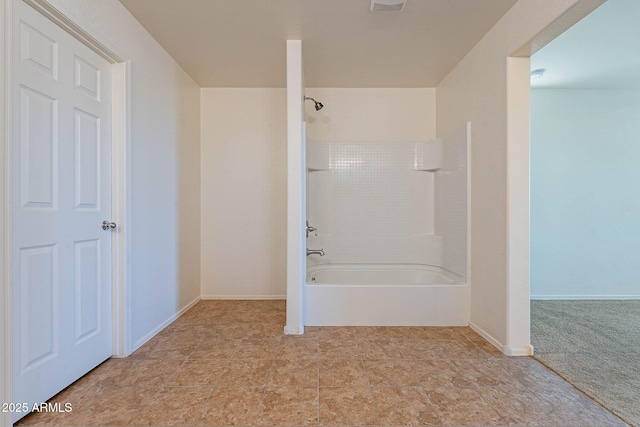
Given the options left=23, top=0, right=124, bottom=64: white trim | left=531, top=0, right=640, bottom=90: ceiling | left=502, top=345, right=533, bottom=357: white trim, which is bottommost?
left=502, top=345, right=533, bottom=357: white trim

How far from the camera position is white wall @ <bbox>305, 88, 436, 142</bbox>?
346cm

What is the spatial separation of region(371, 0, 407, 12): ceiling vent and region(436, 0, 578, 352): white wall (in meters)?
0.75

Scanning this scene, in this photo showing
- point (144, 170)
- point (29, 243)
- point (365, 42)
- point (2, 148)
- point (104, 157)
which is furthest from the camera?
point (365, 42)

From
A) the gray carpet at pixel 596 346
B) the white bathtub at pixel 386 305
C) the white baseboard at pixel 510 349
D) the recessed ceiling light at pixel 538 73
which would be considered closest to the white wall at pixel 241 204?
the white bathtub at pixel 386 305

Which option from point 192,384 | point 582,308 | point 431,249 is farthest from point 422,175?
point 192,384

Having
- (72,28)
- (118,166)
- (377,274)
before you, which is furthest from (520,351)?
(72,28)

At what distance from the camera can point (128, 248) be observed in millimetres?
2064

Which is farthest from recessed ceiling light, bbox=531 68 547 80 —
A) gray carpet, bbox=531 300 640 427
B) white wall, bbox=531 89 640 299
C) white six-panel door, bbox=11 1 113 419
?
white six-panel door, bbox=11 1 113 419

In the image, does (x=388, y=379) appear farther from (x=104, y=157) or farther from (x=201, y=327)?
(x=104, y=157)

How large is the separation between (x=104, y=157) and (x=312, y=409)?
193cm

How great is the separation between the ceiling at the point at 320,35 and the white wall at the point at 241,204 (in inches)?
19.5

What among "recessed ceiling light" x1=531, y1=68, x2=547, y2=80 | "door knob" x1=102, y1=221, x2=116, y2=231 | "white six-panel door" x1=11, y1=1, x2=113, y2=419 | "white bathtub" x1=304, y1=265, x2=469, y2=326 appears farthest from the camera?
"recessed ceiling light" x1=531, y1=68, x2=547, y2=80

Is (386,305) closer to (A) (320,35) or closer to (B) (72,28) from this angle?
(A) (320,35)

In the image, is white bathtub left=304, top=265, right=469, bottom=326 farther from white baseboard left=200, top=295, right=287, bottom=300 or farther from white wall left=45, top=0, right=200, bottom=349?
white wall left=45, top=0, right=200, bottom=349
